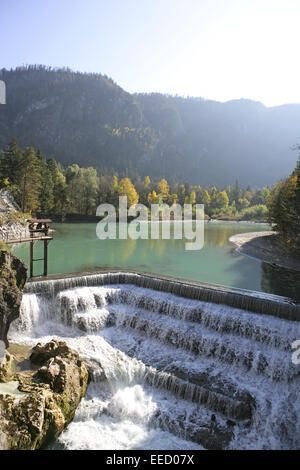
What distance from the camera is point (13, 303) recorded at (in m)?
10.2

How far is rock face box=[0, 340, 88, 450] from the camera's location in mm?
6629

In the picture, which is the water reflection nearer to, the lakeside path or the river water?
the river water

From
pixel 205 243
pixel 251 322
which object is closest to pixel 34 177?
pixel 205 243

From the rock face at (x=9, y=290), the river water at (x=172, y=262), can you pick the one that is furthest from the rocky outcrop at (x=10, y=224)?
the rock face at (x=9, y=290)

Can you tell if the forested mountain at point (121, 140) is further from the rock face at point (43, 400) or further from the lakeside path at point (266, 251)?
the rock face at point (43, 400)

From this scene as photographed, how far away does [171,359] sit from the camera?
10.9m

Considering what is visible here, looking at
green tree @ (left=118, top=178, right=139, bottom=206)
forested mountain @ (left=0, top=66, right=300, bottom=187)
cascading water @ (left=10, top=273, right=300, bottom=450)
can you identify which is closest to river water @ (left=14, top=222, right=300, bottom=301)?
cascading water @ (left=10, top=273, right=300, bottom=450)

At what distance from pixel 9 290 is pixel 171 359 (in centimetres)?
593

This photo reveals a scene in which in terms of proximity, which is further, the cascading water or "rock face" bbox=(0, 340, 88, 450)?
the cascading water

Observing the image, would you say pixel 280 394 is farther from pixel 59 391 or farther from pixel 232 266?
pixel 232 266

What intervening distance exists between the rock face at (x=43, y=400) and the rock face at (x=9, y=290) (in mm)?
1377

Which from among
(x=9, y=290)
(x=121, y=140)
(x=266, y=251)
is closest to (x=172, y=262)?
(x=266, y=251)

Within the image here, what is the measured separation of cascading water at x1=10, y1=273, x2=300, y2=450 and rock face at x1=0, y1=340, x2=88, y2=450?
0.43 meters

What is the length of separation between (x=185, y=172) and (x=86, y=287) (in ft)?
526
